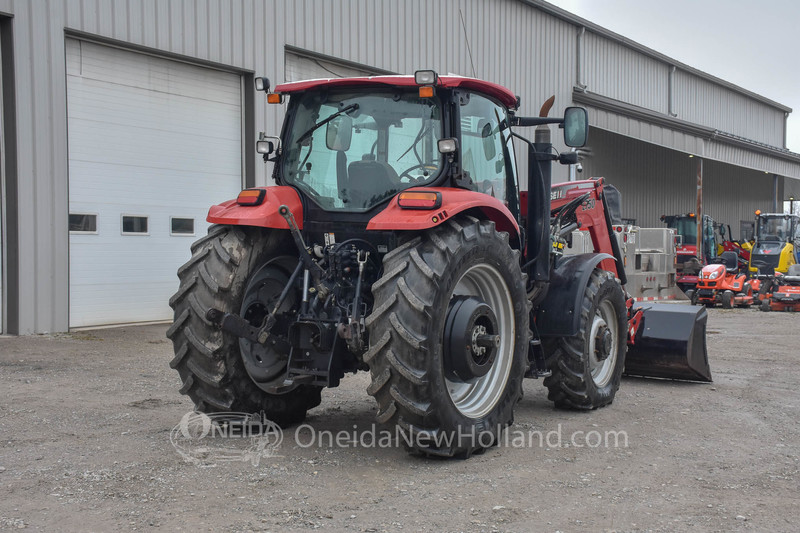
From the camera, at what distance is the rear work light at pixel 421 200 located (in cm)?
495

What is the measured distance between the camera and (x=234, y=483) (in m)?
4.57

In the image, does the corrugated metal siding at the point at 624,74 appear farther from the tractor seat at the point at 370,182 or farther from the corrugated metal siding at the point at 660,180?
the tractor seat at the point at 370,182

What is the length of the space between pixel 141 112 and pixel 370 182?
307 inches

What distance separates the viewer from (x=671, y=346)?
8203mm

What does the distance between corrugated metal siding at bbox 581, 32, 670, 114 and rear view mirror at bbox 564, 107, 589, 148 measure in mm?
17485

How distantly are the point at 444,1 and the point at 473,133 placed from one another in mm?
12475

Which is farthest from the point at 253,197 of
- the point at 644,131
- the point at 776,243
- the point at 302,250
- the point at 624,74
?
the point at 624,74

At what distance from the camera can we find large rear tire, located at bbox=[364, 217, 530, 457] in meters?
4.80

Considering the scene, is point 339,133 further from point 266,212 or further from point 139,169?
point 139,169

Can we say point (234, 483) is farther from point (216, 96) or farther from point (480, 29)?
point (480, 29)

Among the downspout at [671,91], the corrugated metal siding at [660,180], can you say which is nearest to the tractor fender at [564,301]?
the corrugated metal siding at [660,180]

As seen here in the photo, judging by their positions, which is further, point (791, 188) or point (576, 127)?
point (791, 188)

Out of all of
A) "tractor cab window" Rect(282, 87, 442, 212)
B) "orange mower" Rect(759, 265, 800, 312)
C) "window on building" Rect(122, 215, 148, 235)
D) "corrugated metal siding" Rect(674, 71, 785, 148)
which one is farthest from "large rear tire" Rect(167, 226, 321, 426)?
"corrugated metal siding" Rect(674, 71, 785, 148)

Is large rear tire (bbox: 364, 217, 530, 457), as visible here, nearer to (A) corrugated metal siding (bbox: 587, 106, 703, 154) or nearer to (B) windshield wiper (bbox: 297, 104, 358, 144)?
(B) windshield wiper (bbox: 297, 104, 358, 144)
